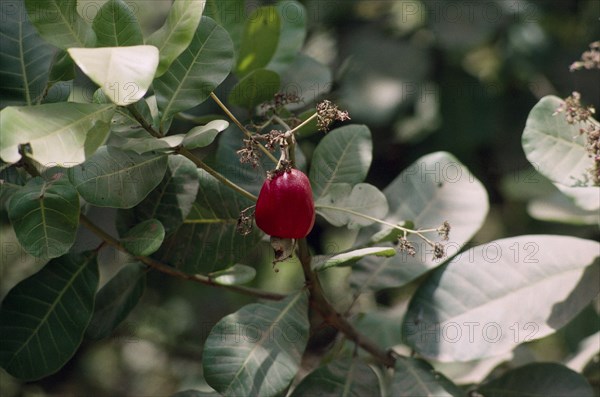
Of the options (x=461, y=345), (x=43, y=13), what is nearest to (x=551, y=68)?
(x=461, y=345)

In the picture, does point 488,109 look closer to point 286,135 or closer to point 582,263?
point 582,263

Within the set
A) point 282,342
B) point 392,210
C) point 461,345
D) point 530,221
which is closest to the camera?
point 282,342

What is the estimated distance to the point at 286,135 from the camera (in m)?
0.83

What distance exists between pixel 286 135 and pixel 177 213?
9.4 inches

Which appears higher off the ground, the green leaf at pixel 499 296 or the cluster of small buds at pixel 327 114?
the cluster of small buds at pixel 327 114

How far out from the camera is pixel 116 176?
0.89 metres

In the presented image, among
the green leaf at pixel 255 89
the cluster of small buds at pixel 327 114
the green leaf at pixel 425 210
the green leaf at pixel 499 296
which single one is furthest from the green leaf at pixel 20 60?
the green leaf at pixel 499 296

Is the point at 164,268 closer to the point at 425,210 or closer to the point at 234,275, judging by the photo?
the point at 234,275

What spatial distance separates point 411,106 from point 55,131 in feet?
4.53

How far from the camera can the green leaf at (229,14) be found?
1095 mm

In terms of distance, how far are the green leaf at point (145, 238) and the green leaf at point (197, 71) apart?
13 centimetres

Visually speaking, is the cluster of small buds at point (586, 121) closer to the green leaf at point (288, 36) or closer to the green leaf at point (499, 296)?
the green leaf at point (499, 296)

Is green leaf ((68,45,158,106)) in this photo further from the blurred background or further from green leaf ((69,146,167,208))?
the blurred background

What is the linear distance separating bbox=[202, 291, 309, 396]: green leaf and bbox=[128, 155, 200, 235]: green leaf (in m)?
0.15
